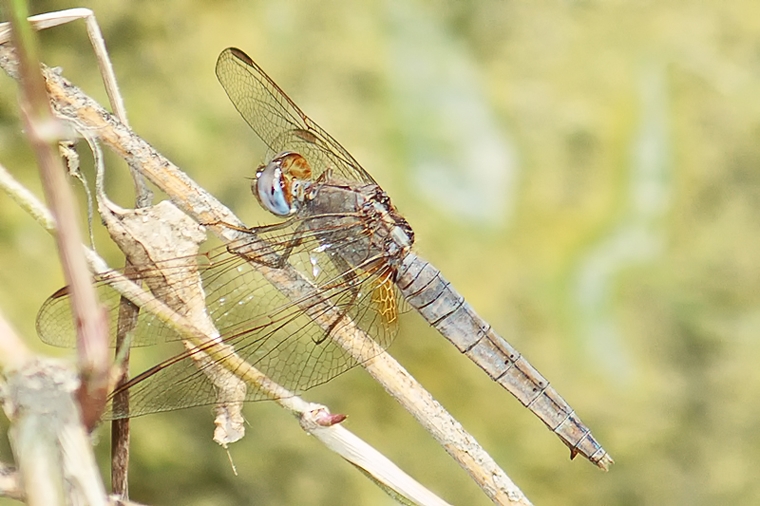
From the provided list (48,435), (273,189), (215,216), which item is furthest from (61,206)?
(273,189)

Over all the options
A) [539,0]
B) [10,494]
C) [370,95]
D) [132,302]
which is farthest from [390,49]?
[10,494]

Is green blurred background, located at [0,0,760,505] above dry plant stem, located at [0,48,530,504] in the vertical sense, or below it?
above

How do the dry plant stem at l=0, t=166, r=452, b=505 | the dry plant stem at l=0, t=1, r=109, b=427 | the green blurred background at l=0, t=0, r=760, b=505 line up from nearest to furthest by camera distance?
1. the dry plant stem at l=0, t=1, r=109, b=427
2. the dry plant stem at l=0, t=166, r=452, b=505
3. the green blurred background at l=0, t=0, r=760, b=505

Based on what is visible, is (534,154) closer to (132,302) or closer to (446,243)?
(446,243)

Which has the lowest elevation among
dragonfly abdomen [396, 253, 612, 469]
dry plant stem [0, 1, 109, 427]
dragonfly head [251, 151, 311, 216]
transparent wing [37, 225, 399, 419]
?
dry plant stem [0, 1, 109, 427]

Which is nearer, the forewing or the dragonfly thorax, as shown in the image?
the forewing

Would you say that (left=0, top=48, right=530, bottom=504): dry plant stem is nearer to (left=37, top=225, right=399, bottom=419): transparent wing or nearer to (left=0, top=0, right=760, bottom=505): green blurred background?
(left=37, top=225, right=399, bottom=419): transparent wing

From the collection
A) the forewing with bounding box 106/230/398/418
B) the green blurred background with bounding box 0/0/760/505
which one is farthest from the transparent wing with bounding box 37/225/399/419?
the green blurred background with bounding box 0/0/760/505
